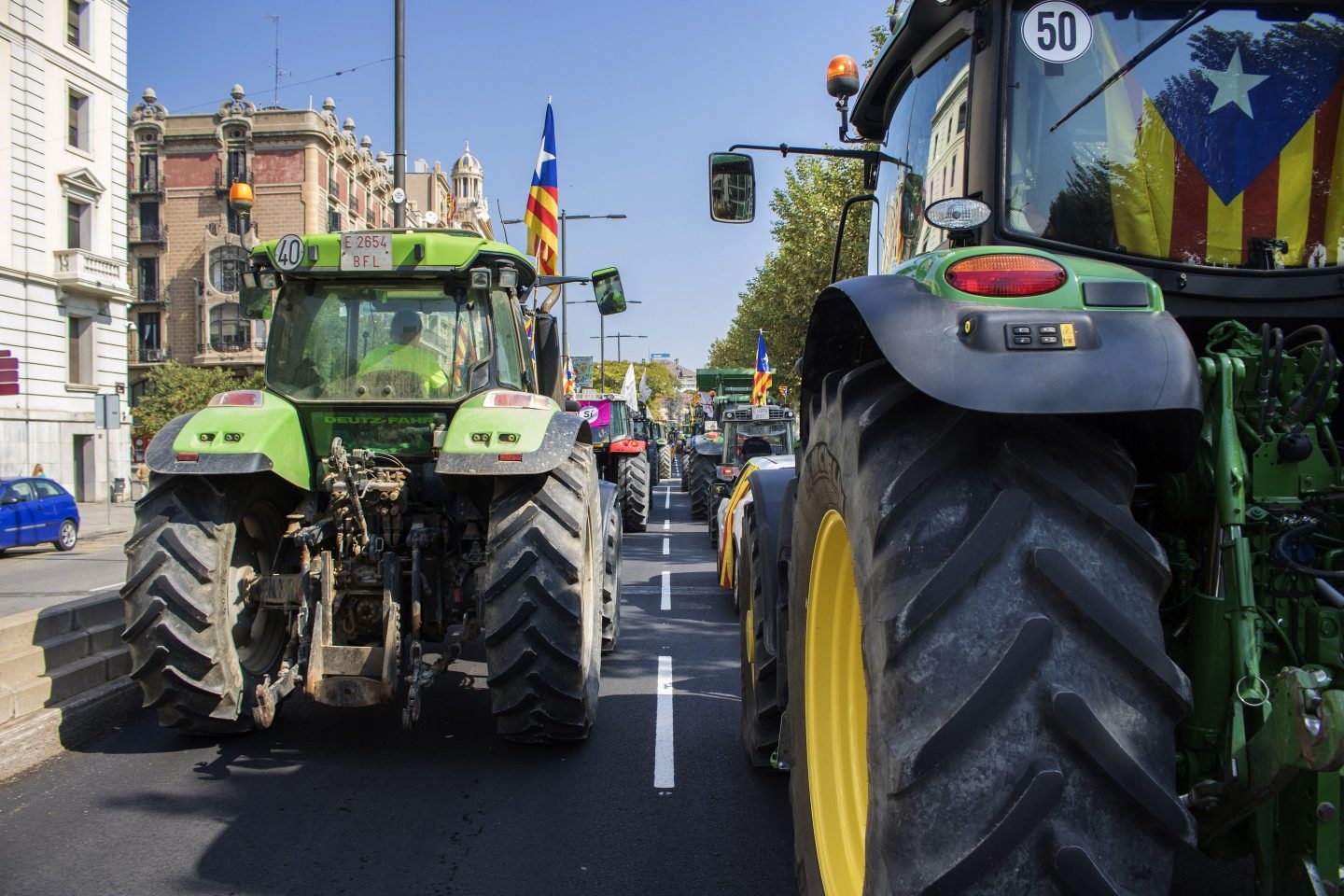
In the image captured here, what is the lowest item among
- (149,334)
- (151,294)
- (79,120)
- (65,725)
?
(65,725)

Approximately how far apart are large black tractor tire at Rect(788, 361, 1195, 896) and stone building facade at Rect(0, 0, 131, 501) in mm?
28025

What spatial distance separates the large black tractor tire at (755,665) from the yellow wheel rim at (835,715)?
1.26m

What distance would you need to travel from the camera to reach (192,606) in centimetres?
493

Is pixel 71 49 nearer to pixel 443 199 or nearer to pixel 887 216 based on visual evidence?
pixel 887 216

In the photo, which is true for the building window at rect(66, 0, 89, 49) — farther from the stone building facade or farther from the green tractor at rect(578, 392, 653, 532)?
the green tractor at rect(578, 392, 653, 532)

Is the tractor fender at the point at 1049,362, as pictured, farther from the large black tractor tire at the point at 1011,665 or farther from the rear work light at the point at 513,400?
the rear work light at the point at 513,400

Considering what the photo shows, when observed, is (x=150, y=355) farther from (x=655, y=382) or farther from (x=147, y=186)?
(x=655, y=382)

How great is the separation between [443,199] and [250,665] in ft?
229

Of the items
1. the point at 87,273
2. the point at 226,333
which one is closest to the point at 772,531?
the point at 87,273

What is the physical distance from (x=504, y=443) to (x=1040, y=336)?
11.8ft

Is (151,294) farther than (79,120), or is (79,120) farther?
(151,294)

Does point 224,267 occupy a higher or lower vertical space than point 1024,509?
higher

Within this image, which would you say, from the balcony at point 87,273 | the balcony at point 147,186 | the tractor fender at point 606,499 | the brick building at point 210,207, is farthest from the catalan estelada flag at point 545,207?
the balcony at point 147,186

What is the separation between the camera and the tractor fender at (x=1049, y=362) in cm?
182
